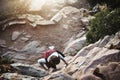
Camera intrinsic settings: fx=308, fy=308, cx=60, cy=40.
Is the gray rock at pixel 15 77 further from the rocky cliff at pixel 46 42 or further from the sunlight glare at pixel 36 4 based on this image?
the sunlight glare at pixel 36 4

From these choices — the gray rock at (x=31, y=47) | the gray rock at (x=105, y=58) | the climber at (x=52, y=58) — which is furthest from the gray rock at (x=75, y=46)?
the gray rock at (x=105, y=58)

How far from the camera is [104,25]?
15.1 meters

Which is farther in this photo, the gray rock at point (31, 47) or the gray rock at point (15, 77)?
the gray rock at point (31, 47)

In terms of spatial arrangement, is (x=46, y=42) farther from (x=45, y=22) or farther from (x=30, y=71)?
(x=30, y=71)

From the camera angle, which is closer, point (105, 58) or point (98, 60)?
point (105, 58)

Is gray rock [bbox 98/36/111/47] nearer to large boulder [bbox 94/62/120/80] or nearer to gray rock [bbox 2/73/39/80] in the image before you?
large boulder [bbox 94/62/120/80]

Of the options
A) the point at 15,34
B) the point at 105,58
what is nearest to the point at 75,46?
the point at 15,34

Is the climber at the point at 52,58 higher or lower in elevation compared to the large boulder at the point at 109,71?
higher

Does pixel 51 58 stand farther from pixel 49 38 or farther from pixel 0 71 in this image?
pixel 49 38

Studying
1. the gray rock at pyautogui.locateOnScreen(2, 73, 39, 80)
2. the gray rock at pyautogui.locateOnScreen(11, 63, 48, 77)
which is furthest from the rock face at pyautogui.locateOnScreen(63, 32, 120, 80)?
the gray rock at pyautogui.locateOnScreen(2, 73, 39, 80)

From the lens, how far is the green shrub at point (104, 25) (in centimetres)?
1459

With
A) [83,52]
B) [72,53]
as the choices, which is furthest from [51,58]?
[72,53]

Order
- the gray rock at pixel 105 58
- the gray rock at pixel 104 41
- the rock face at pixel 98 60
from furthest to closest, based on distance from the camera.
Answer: the gray rock at pixel 104 41, the gray rock at pixel 105 58, the rock face at pixel 98 60

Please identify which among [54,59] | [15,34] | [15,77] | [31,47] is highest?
[15,34]
